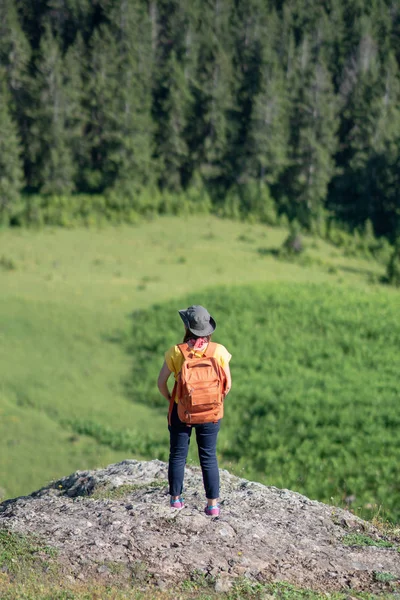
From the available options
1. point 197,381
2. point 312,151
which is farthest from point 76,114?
point 197,381

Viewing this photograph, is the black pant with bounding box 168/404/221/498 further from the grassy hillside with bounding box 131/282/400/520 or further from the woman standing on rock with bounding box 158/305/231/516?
the grassy hillside with bounding box 131/282/400/520

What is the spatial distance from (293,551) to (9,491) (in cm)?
1017

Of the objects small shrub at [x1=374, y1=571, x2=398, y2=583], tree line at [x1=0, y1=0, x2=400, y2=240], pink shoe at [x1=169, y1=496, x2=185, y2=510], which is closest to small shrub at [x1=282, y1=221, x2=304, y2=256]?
tree line at [x1=0, y1=0, x2=400, y2=240]

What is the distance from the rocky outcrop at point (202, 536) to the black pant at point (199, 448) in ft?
1.20

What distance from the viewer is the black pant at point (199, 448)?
744 centimetres

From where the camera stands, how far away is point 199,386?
7.18 metres

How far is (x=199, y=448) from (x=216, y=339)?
884 inches

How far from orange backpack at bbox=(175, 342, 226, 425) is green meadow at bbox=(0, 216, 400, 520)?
3.75m

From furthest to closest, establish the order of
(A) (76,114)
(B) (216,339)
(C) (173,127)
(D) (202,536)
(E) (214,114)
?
(E) (214,114)
(C) (173,127)
(A) (76,114)
(B) (216,339)
(D) (202,536)

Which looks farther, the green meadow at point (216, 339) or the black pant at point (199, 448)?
the green meadow at point (216, 339)

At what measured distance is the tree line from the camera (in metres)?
51.1

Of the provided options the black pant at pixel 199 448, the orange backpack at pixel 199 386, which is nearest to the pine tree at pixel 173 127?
the black pant at pixel 199 448

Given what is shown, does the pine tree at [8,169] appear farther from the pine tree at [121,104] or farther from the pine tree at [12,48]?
the pine tree at [12,48]

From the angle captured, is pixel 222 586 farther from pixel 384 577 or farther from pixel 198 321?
pixel 198 321
